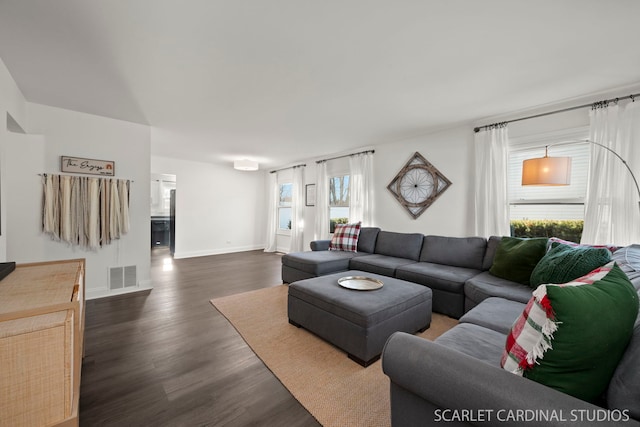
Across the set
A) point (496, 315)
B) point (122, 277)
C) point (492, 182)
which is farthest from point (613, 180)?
point (122, 277)

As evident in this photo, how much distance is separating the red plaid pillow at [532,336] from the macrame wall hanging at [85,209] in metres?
4.17

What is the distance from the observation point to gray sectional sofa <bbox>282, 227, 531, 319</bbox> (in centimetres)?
254

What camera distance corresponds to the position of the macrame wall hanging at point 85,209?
119 inches

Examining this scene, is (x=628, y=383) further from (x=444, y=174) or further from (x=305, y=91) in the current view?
(x=444, y=174)

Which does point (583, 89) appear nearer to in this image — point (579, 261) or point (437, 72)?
point (437, 72)

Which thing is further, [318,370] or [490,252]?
[490,252]

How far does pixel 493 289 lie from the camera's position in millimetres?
2340

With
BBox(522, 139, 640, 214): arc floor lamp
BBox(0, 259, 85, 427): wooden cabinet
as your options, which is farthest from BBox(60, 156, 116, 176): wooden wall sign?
BBox(522, 139, 640, 214): arc floor lamp

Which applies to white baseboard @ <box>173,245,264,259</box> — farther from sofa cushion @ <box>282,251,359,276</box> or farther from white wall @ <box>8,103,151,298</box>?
sofa cushion @ <box>282,251,359,276</box>

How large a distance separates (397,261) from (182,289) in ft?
10.1

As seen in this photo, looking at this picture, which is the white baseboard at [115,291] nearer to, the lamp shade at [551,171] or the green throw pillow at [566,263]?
the green throw pillow at [566,263]

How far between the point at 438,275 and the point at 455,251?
2.08ft

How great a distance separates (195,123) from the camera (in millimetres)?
3648

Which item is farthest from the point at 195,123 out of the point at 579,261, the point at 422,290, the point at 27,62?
the point at 579,261
